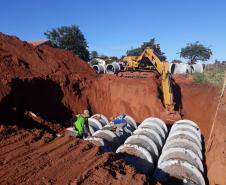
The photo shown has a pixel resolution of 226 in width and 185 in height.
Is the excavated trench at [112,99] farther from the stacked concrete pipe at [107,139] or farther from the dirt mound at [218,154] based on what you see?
the stacked concrete pipe at [107,139]

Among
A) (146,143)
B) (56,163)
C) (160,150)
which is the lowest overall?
(160,150)

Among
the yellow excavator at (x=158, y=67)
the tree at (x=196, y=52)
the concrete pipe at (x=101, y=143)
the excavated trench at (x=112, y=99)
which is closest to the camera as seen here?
the concrete pipe at (x=101, y=143)

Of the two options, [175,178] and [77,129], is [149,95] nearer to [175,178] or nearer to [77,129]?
[77,129]

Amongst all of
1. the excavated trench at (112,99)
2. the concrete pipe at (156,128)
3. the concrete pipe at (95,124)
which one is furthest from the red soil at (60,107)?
the concrete pipe at (156,128)

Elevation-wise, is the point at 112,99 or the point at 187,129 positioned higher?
the point at 112,99

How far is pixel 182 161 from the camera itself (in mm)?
11211

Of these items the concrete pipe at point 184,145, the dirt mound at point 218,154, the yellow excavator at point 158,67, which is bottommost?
the dirt mound at point 218,154

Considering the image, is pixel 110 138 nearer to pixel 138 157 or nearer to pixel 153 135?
pixel 153 135

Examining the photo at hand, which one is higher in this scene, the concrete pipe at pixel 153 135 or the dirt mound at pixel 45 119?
the dirt mound at pixel 45 119

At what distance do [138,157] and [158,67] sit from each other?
961 cm

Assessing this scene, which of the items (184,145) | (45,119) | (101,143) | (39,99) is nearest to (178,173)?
(184,145)

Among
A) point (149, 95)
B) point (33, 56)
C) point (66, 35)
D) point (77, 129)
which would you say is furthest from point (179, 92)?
point (66, 35)

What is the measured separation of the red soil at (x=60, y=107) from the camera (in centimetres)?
732

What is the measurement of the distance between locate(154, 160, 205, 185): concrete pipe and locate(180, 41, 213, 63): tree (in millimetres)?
59202
